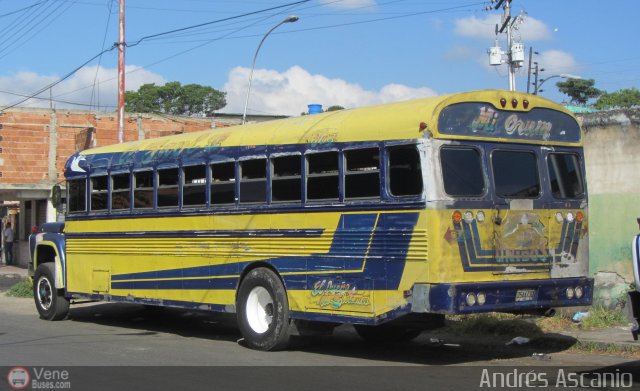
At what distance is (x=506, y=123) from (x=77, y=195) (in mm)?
8609

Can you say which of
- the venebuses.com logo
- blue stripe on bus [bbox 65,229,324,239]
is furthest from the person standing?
the venebuses.com logo

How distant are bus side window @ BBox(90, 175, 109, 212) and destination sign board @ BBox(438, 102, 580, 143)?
723 cm

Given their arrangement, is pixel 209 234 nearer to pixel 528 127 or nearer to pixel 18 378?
pixel 18 378

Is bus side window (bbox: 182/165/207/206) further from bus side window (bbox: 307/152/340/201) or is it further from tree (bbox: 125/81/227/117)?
tree (bbox: 125/81/227/117)

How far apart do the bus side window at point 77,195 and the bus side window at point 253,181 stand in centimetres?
455

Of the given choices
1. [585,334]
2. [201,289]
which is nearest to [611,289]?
[585,334]

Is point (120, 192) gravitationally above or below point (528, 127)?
below

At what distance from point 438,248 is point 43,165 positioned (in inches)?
1010

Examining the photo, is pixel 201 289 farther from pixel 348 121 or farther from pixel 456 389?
pixel 456 389

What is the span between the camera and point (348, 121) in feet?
32.8

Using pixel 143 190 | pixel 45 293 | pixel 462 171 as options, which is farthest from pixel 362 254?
pixel 45 293

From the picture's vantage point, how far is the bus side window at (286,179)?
10500 mm

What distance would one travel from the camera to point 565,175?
10.0 m

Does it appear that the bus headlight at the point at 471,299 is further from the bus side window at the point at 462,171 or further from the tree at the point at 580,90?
the tree at the point at 580,90
